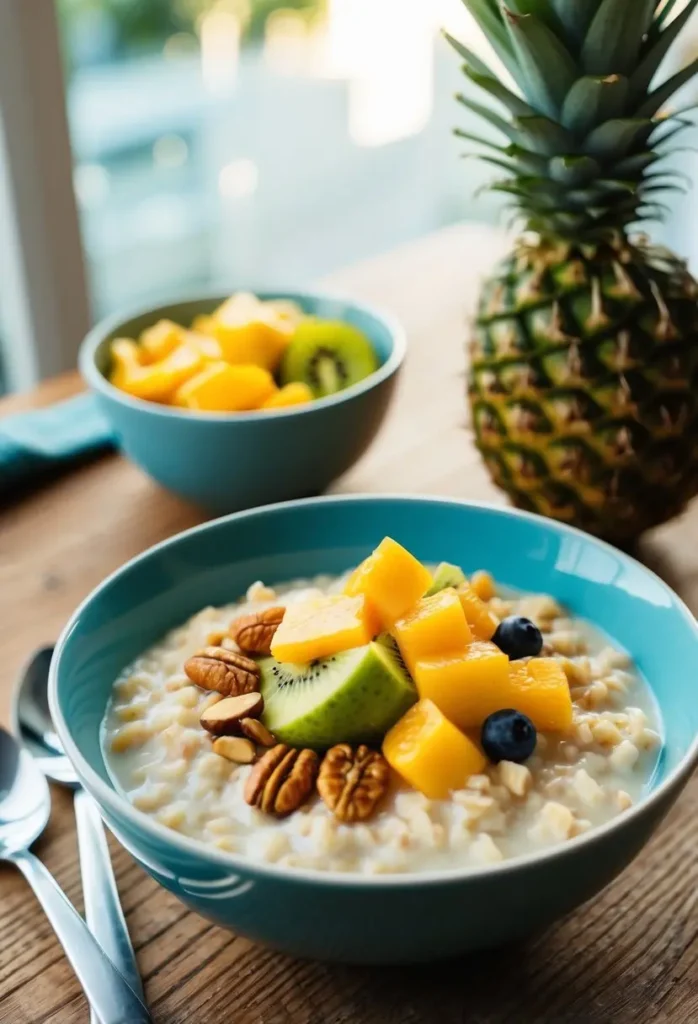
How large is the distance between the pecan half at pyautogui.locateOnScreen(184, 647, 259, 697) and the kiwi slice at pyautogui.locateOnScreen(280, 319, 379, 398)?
504 millimetres

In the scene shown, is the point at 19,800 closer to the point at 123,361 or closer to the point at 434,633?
the point at 434,633

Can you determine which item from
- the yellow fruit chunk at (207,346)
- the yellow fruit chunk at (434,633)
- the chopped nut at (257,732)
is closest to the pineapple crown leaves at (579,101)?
the yellow fruit chunk at (207,346)

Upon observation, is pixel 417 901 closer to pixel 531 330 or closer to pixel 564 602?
pixel 564 602

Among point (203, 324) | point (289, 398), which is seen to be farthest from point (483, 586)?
point (203, 324)

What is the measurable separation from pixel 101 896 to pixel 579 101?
0.83m

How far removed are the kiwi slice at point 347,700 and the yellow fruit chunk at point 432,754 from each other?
21 millimetres

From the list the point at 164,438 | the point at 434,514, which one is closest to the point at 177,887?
the point at 434,514

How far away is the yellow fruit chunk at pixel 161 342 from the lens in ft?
4.35

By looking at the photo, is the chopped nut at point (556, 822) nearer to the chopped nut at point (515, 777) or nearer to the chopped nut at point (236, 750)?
the chopped nut at point (515, 777)

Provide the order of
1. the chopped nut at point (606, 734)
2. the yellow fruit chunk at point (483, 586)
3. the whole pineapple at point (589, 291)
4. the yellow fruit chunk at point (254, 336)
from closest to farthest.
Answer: the chopped nut at point (606, 734) < the yellow fruit chunk at point (483, 586) < the whole pineapple at point (589, 291) < the yellow fruit chunk at point (254, 336)

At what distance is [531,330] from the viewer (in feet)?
3.71

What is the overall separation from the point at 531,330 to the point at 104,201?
9.47 feet

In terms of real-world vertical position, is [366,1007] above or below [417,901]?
below

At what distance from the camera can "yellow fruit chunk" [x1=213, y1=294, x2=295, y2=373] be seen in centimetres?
128
